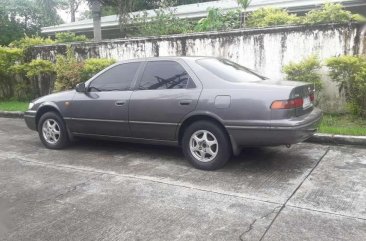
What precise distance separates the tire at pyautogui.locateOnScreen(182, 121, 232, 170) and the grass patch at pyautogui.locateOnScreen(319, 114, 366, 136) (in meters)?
2.54

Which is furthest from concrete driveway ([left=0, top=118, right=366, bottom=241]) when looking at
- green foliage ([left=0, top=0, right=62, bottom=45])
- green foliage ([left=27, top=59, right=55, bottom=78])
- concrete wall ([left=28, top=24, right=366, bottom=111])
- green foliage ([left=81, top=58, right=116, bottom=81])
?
green foliage ([left=0, top=0, right=62, bottom=45])

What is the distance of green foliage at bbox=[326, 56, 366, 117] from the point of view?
7171mm

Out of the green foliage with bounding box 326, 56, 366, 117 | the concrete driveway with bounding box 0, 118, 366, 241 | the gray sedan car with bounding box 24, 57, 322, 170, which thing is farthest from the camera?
the green foliage with bounding box 326, 56, 366, 117

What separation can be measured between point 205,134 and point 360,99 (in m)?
3.81

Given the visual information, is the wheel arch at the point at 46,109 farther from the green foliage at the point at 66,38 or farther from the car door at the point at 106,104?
the green foliage at the point at 66,38

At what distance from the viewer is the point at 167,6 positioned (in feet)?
44.3

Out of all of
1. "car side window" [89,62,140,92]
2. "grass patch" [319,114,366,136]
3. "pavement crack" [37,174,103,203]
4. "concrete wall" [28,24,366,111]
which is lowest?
"pavement crack" [37,174,103,203]

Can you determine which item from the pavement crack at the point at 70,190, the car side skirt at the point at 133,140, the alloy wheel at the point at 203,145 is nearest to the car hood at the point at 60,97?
the car side skirt at the point at 133,140

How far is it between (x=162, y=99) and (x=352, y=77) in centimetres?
400

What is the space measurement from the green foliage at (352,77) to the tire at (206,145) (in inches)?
137

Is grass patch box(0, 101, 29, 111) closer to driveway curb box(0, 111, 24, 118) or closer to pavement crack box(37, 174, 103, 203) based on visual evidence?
driveway curb box(0, 111, 24, 118)

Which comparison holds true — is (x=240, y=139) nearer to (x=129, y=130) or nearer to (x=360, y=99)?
(x=129, y=130)

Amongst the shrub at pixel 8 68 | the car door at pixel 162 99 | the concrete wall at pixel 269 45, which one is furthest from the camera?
the shrub at pixel 8 68

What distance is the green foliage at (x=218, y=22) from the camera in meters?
10.5
